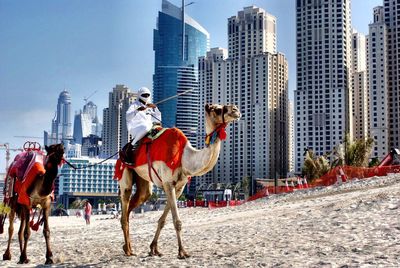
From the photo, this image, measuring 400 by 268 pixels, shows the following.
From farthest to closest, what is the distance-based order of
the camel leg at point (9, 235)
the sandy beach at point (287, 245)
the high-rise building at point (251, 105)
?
the high-rise building at point (251, 105) < the camel leg at point (9, 235) < the sandy beach at point (287, 245)

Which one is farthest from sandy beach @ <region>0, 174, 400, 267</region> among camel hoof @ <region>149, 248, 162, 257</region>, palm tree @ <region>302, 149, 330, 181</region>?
palm tree @ <region>302, 149, 330, 181</region>

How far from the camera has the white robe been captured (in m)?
12.6

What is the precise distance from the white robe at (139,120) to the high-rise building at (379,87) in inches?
4545

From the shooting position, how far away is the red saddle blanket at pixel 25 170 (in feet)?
42.4

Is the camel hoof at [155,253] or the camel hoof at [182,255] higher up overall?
the camel hoof at [182,255]

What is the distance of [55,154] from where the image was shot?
42.4 ft

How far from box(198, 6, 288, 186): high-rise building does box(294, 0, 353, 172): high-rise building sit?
35.6 ft

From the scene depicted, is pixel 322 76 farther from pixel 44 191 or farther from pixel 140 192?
pixel 44 191

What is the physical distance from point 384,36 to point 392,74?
27.8 feet

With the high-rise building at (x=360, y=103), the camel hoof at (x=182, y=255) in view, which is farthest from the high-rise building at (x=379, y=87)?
the camel hoof at (x=182, y=255)

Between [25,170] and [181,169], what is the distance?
12.4 feet

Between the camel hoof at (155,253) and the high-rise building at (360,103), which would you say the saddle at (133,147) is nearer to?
the camel hoof at (155,253)

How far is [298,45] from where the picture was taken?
5812 inches

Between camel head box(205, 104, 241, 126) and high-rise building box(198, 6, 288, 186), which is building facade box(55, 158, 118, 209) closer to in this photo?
high-rise building box(198, 6, 288, 186)
